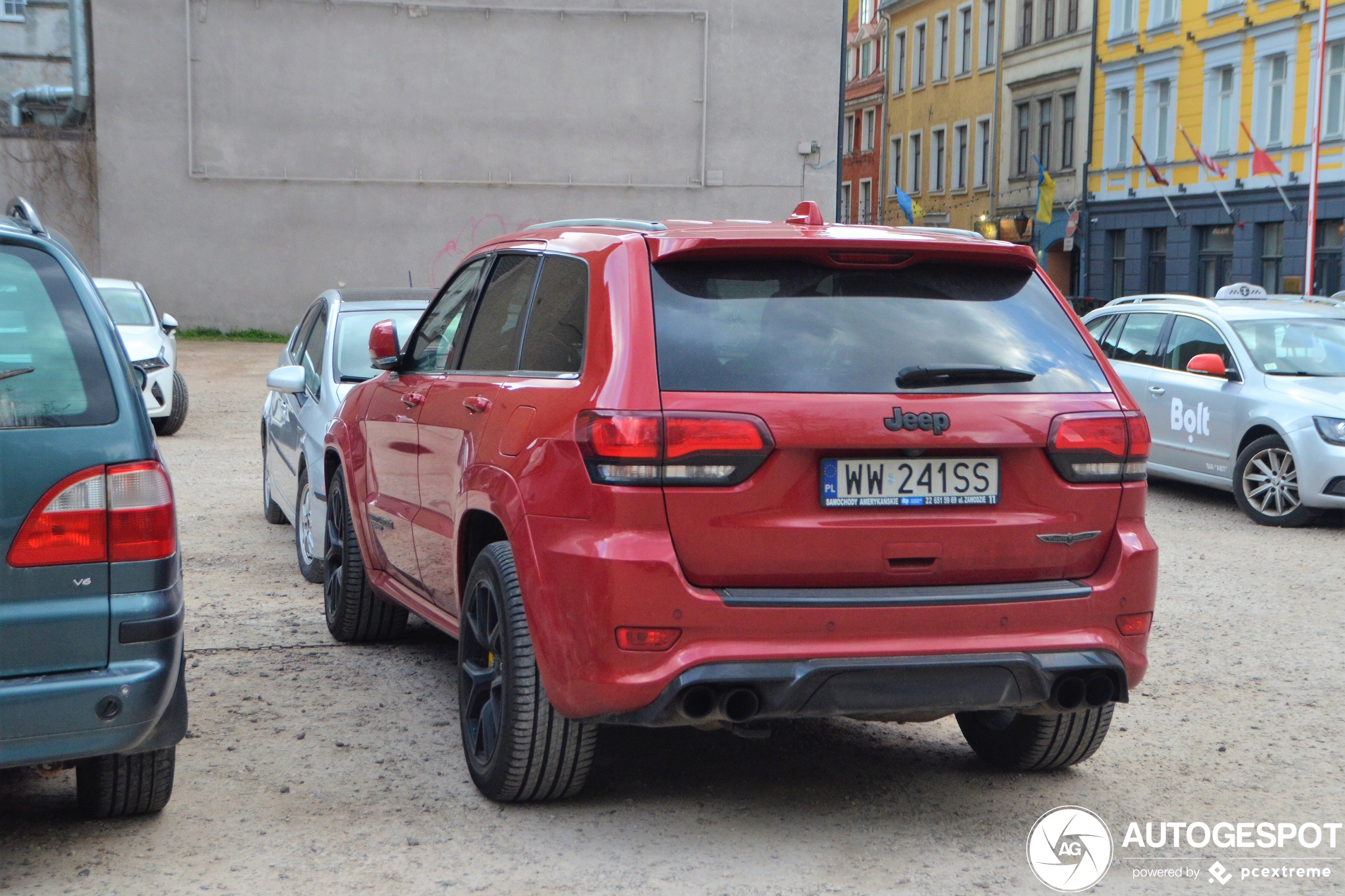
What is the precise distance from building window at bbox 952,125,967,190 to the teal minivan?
51.1m

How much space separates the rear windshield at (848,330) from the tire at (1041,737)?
1102mm

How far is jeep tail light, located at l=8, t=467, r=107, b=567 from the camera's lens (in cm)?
344

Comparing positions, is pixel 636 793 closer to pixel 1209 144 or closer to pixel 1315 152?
pixel 1315 152

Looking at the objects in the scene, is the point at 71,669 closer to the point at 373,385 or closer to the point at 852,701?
the point at 852,701

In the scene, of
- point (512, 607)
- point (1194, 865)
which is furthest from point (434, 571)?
point (1194, 865)

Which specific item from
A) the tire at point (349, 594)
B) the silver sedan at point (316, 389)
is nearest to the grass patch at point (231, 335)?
the silver sedan at point (316, 389)

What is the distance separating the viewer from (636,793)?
447 cm

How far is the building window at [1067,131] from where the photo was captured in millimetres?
45469

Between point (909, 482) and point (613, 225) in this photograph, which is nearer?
point (909, 482)

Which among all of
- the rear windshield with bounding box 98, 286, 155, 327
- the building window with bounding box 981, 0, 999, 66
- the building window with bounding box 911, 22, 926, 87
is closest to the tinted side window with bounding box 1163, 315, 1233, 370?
the rear windshield with bounding box 98, 286, 155, 327

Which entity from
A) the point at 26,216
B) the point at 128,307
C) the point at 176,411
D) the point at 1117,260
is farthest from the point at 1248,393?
the point at 1117,260

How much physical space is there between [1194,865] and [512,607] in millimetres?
1949

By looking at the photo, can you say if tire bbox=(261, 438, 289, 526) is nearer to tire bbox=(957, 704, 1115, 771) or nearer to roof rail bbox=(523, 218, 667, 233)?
roof rail bbox=(523, 218, 667, 233)

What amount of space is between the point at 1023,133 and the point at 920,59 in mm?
9471
